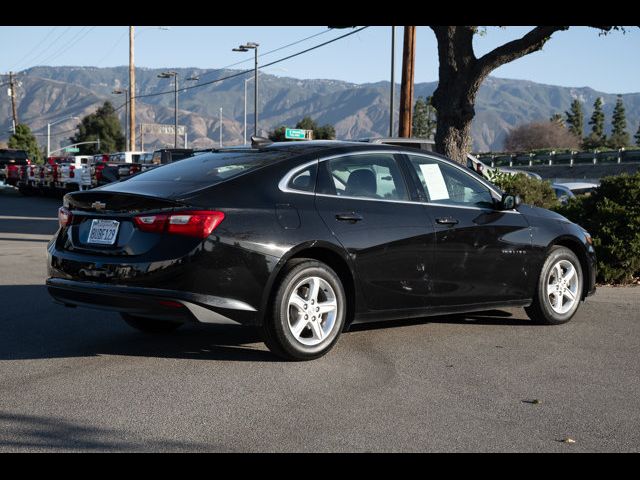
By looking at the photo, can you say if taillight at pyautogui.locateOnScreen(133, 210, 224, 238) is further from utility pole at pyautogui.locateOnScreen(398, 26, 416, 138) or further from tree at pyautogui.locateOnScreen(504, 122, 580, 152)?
tree at pyautogui.locateOnScreen(504, 122, 580, 152)

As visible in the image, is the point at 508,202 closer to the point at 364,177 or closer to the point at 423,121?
the point at 364,177

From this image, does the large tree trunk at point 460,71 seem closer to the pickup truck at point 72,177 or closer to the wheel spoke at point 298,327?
the wheel spoke at point 298,327

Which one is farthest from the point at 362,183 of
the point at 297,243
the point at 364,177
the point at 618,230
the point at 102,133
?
the point at 102,133

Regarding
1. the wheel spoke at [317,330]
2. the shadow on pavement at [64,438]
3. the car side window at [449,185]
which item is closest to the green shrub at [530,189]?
the car side window at [449,185]

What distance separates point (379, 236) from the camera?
733cm

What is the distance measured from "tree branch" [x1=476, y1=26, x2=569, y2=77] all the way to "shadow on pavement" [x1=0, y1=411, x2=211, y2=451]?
14.0 m

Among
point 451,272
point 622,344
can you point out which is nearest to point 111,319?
point 451,272

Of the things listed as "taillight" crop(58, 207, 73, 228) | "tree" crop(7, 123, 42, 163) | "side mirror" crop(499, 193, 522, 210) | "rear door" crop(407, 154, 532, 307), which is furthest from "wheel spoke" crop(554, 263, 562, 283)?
"tree" crop(7, 123, 42, 163)

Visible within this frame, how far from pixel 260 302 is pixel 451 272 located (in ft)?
6.34

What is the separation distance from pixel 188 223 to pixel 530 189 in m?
9.93

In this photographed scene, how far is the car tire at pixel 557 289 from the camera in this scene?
28.4 ft

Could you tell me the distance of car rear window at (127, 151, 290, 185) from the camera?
23.1ft

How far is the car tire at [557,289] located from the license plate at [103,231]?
396 centimetres

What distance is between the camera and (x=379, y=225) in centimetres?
736
